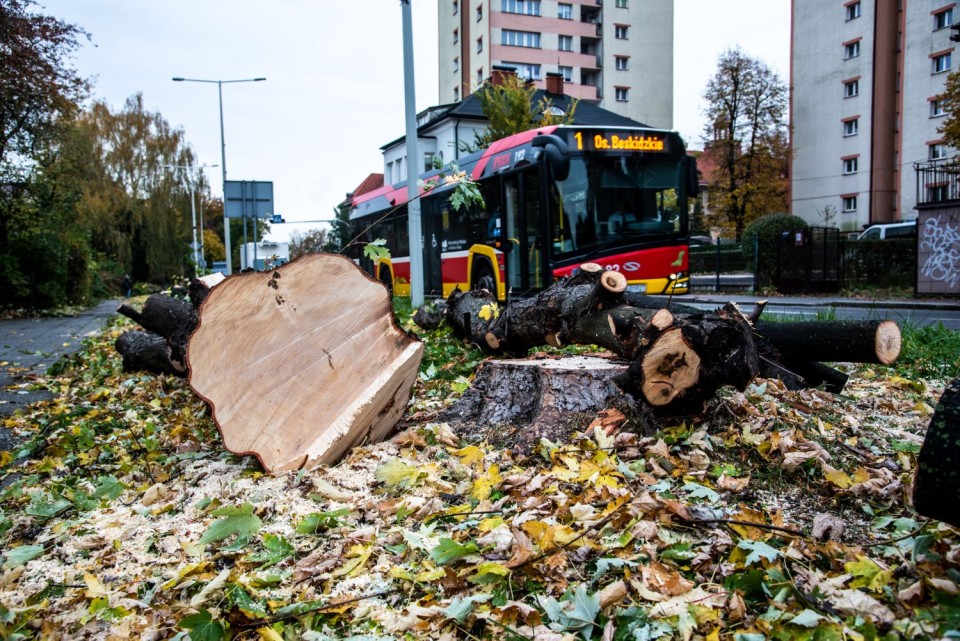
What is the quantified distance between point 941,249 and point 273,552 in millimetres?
18120

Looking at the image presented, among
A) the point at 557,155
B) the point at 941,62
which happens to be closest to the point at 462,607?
the point at 557,155

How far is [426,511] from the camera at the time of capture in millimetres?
3139

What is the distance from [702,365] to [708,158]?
42.0m

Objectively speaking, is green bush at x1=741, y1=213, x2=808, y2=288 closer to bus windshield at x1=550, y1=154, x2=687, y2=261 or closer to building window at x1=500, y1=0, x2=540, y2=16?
bus windshield at x1=550, y1=154, x2=687, y2=261

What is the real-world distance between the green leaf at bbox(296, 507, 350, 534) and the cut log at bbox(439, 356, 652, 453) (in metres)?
1.07

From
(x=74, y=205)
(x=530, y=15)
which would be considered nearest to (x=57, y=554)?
(x=74, y=205)

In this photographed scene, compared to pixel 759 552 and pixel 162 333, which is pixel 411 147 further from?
pixel 759 552

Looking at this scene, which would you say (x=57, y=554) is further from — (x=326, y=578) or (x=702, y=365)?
(x=702, y=365)

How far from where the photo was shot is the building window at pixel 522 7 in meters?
56.4

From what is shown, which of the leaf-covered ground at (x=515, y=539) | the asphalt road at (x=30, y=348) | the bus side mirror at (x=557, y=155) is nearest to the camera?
the leaf-covered ground at (x=515, y=539)

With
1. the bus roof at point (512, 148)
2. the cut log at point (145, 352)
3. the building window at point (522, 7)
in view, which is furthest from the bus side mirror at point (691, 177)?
the building window at point (522, 7)

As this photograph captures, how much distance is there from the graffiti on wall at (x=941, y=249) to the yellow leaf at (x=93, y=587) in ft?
60.4

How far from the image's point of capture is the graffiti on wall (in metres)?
16.6

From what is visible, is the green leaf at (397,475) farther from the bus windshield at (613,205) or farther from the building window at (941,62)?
the building window at (941,62)
